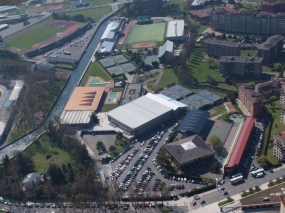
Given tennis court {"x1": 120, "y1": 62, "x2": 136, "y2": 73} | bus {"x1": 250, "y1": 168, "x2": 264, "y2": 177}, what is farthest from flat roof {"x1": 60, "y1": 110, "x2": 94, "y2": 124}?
bus {"x1": 250, "y1": 168, "x2": 264, "y2": 177}

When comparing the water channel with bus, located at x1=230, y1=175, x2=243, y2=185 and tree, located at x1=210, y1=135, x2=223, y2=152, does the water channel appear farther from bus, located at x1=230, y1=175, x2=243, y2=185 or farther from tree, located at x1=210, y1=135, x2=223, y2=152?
bus, located at x1=230, y1=175, x2=243, y2=185

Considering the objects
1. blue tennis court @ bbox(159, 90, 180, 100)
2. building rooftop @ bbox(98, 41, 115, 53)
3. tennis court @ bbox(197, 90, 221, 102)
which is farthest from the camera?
building rooftop @ bbox(98, 41, 115, 53)

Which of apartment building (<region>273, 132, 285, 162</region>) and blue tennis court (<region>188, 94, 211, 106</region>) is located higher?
apartment building (<region>273, 132, 285, 162</region>)

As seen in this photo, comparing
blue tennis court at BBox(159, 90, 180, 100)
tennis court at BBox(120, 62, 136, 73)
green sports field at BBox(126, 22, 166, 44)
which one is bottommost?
blue tennis court at BBox(159, 90, 180, 100)

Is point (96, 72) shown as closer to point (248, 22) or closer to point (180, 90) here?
point (180, 90)

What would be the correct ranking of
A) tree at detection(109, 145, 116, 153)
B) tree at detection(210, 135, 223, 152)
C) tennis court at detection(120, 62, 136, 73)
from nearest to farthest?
tree at detection(210, 135, 223, 152)
tree at detection(109, 145, 116, 153)
tennis court at detection(120, 62, 136, 73)

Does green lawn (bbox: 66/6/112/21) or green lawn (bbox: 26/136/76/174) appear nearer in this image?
green lawn (bbox: 26/136/76/174)

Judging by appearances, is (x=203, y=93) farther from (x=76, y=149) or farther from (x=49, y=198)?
(x=49, y=198)
